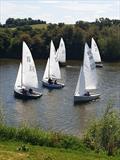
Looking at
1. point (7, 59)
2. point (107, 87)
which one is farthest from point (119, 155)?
point (7, 59)

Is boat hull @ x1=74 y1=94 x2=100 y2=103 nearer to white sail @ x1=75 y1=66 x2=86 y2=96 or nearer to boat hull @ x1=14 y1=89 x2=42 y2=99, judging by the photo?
white sail @ x1=75 y1=66 x2=86 y2=96

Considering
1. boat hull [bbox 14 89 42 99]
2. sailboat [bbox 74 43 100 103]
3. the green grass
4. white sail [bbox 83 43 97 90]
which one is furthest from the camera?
white sail [bbox 83 43 97 90]

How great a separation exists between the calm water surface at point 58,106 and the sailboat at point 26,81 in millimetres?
1443

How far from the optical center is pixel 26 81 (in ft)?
267

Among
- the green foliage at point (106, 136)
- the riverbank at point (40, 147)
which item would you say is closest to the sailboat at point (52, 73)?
the green foliage at point (106, 136)

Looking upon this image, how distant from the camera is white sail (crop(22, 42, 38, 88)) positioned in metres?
81.5

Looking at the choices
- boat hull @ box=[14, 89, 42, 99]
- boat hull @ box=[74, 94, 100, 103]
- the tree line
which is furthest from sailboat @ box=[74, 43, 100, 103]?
the tree line

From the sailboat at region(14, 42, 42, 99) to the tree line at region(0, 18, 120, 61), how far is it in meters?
58.7

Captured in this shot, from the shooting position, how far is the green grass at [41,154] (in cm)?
2773

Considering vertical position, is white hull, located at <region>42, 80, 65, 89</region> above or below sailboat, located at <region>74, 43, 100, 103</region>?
→ below

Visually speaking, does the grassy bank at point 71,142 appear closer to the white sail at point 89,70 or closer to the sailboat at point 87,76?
the sailboat at point 87,76

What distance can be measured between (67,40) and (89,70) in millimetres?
65626

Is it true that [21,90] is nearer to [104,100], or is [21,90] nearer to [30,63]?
[30,63]

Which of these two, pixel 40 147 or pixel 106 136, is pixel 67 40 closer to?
pixel 106 136
